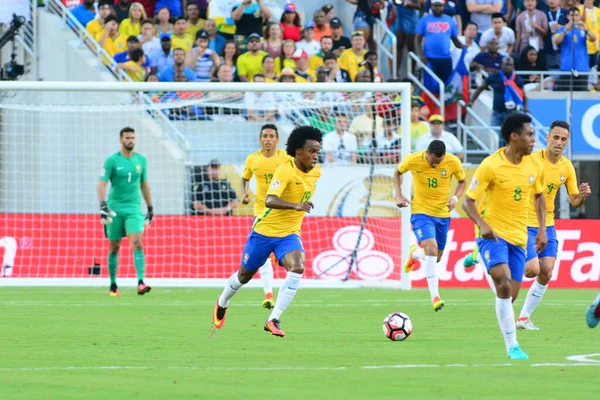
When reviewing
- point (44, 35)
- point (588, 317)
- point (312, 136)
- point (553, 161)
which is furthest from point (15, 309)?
point (44, 35)

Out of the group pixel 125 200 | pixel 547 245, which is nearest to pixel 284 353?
pixel 547 245

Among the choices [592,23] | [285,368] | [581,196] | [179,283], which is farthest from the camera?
[592,23]

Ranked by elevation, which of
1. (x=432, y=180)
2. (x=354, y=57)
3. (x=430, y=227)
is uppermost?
(x=354, y=57)

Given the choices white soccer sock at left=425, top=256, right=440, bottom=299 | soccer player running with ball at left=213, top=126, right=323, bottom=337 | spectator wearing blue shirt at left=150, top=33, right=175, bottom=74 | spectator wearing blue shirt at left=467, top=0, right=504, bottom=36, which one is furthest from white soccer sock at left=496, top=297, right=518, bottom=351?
spectator wearing blue shirt at left=467, top=0, right=504, bottom=36

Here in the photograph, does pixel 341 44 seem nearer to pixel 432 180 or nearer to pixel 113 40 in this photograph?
pixel 113 40

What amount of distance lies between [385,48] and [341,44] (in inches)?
57.7

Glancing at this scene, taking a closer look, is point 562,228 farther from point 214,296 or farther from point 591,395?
point 591,395

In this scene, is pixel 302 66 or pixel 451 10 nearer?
pixel 302 66

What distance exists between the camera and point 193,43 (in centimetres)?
2567

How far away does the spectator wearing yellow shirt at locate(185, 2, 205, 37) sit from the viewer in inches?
1014

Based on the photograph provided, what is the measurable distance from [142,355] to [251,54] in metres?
15.8

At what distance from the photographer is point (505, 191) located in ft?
33.7

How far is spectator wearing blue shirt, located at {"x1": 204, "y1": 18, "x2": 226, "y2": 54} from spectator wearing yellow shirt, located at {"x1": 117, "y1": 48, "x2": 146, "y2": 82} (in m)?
1.60

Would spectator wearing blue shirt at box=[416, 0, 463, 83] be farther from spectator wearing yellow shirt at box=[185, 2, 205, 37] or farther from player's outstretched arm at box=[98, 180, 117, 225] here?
player's outstretched arm at box=[98, 180, 117, 225]
